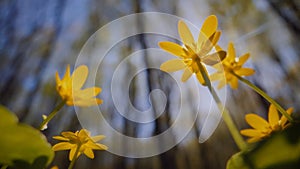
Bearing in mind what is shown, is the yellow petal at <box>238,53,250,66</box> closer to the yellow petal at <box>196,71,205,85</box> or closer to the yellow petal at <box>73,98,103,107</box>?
the yellow petal at <box>196,71,205,85</box>

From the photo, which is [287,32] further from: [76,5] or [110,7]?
[76,5]

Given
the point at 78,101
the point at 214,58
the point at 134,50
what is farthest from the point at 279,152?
the point at 134,50

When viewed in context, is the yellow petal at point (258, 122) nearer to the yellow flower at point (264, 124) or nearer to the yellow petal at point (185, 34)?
the yellow flower at point (264, 124)

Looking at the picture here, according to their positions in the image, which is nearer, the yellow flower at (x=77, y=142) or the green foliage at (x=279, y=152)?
the green foliage at (x=279, y=152)

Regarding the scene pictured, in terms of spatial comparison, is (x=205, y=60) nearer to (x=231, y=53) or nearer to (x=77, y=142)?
(x=231, y=53)

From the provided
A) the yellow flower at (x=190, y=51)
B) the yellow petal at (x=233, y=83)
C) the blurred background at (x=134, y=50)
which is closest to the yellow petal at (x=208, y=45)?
the yellow flower at (x=190, y=51)

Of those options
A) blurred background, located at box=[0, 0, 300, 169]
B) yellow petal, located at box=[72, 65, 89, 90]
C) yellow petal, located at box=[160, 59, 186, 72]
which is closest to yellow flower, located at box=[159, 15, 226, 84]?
yellow petal, located at box=[160, 59, 186, 72]

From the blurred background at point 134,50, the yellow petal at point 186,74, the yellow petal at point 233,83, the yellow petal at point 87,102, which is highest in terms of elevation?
the blurred background at point 134,50
